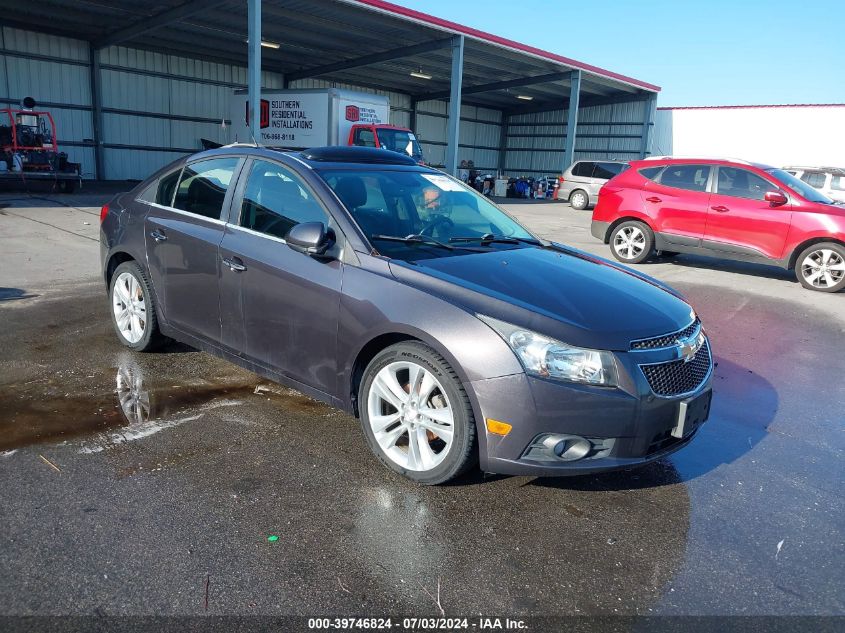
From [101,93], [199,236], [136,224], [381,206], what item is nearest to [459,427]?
[381,206]

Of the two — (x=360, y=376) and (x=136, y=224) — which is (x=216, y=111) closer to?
(x=136, y=224)

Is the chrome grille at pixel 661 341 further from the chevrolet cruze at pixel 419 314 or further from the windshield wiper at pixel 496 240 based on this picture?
the windshield wiper at pixel 496 240

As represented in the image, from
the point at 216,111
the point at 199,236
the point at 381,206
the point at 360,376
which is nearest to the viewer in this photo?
the point at 360,376

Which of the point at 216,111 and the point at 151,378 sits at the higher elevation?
the point at 216,111

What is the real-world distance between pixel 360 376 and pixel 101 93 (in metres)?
26.5

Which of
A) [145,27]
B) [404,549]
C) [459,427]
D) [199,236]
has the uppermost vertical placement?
[145,27]

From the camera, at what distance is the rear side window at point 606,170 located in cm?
2397

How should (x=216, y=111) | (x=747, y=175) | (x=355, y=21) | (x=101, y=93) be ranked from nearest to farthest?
(x=747, y=175) → (x=355, y=21) → (x=101, y=93) → (x=216, y=111)

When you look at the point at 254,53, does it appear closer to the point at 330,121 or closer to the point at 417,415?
the point at 330,121

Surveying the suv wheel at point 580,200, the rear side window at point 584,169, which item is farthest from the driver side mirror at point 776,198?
the rear side window at point 584,169

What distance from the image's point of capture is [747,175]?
9734 mm

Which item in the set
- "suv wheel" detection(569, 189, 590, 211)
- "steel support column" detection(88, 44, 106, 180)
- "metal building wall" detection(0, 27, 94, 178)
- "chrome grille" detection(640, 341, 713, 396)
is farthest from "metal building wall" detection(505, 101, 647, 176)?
"chrome grille" detection(640, 341, 713, 396)

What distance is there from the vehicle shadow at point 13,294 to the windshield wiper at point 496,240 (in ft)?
17.0

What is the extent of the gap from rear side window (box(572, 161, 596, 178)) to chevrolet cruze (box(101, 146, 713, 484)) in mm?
21040
